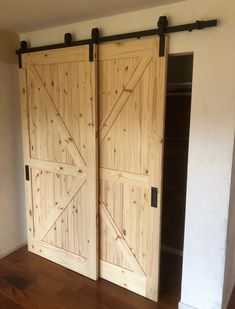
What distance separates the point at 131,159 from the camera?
87.7 inches

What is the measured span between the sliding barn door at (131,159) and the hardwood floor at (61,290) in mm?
130

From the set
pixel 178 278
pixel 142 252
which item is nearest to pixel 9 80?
pixel 142 252

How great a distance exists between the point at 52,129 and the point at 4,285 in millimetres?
1552

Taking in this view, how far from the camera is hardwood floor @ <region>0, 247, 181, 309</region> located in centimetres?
229

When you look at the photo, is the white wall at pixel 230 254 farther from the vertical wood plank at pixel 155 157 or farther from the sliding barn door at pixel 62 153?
the sliding barn door at pixel 62 153

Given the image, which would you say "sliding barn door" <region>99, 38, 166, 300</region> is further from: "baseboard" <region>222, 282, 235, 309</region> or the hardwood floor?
"baseboard" <region>222, 282, 235, 309</region>

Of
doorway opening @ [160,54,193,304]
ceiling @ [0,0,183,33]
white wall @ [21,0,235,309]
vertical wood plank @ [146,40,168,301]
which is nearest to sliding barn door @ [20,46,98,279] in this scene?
ceiling @ [0,0,183,33]

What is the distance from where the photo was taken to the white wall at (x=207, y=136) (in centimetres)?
174

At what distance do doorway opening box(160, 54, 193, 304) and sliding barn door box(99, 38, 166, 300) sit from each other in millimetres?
602

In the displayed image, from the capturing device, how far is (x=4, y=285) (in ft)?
8.24

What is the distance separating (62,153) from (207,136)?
1381 mm

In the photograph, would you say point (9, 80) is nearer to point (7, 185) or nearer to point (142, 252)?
point (7, 185)

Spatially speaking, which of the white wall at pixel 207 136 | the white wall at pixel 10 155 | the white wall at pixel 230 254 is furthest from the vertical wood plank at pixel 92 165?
the white wall at pixel 230 254

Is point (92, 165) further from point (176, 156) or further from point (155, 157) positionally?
point (176, 156)
